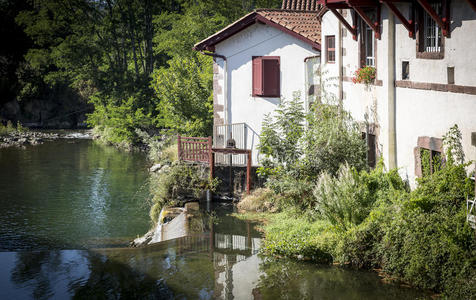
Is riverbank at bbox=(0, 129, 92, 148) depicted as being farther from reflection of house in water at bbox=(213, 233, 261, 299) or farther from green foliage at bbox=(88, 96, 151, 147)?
reflection of house in water at bbox=(213, 233, 261, 299)

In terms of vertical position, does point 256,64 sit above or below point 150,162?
above

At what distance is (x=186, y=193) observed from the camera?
62.8 ft

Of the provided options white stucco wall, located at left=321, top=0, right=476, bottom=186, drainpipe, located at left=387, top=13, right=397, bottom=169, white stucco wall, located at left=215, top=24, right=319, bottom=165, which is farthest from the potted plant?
white stucco wall, located at left=215, top=24, right=319, bottom=165

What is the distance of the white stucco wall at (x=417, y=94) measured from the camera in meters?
10.6

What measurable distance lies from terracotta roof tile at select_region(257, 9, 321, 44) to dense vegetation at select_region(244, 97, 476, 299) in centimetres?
291

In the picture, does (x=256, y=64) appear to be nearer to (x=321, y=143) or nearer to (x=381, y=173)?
(x=321, y=143)

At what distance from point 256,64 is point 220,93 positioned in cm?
173

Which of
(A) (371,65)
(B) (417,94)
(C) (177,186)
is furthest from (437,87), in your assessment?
(C) (177,186)

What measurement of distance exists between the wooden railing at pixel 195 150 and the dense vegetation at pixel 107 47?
16.3m

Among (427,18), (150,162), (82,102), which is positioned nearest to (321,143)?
(427,18)

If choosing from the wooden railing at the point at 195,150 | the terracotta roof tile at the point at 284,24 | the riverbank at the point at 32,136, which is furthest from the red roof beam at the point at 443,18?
the riverbank at the point at 32,136

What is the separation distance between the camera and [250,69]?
67.2 feet

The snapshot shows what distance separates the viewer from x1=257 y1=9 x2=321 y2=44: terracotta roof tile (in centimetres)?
1966

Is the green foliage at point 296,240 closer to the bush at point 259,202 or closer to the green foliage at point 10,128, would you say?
the bush at point 259,202
